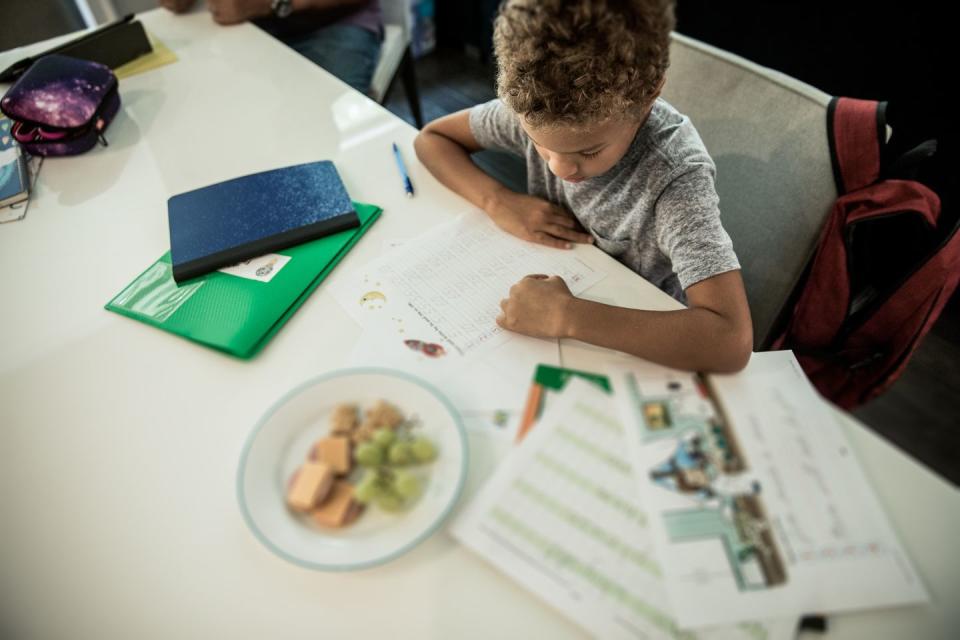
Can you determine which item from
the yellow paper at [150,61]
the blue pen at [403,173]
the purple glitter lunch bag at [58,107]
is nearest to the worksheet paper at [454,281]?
the blue pen at [403,173]

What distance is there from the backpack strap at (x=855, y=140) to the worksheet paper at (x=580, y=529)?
20.5 inches

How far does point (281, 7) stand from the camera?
4.59 ft

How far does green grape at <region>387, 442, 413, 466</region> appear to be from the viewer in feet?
1.82

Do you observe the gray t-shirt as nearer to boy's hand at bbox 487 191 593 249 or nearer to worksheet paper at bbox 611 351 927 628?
boy's hand at bbox 487 191 593 249

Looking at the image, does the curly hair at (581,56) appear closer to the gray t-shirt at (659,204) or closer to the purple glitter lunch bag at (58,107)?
the gray t-shirt at (659,204)

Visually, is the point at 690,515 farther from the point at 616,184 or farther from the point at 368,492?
the point at 616,184

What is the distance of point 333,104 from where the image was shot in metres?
1.11

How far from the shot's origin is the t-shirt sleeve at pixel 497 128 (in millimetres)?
954

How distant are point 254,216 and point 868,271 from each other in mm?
1029

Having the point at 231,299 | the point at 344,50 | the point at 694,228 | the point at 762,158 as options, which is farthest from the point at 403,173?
the point at 344,50

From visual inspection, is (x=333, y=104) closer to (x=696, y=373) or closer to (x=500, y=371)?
(x=500, y=371)

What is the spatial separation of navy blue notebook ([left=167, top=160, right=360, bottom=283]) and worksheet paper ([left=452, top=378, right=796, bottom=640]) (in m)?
0.48

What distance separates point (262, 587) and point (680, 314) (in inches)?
21.9

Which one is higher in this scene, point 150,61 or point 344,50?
point 150,61
